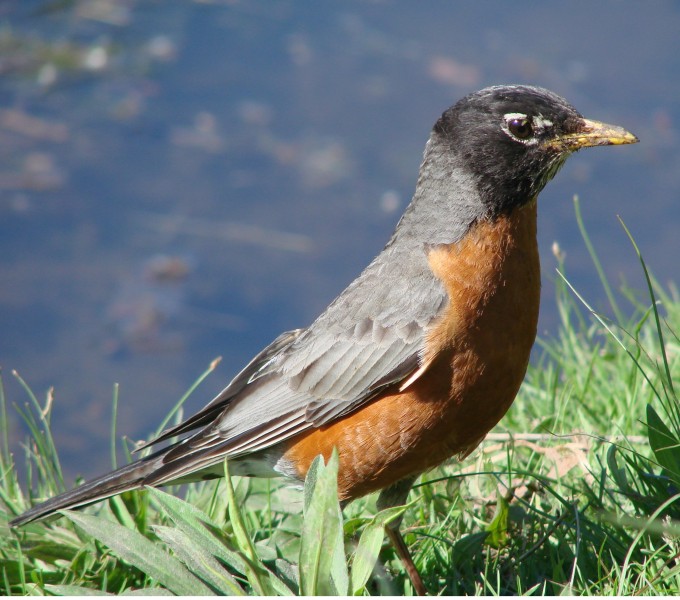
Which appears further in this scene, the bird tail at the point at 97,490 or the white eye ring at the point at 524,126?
the white eye ring at the point at 524,126

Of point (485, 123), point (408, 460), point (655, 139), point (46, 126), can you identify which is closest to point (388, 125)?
point (655, 139)

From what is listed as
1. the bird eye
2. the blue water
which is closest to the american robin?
the bird eye

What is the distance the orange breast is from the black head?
18 cm

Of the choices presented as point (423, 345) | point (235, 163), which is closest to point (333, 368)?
point (423, 345)

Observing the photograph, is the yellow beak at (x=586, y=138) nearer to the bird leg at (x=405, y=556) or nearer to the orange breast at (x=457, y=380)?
the orange breast at (x=457, y=380)

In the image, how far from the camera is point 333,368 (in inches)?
156

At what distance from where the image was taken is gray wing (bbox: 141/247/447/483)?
3.81m

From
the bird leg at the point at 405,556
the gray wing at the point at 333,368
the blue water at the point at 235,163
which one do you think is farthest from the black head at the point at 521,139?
the blue water at the point at 235,163

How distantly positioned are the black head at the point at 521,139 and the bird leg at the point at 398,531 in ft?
3.62

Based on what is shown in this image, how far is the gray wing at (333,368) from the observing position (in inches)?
150

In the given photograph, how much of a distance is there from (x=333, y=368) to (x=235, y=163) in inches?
212

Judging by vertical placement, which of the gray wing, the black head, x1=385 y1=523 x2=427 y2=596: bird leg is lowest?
x1=385 y1=523 x2=427 y2=596: bird leg

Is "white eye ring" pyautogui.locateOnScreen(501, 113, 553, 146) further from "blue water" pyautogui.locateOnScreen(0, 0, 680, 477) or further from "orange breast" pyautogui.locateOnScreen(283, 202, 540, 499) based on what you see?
"blue water" pyautogui.locateOnScreen(0, 0, 680, 477)

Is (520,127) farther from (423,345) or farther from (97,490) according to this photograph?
(97,490)
